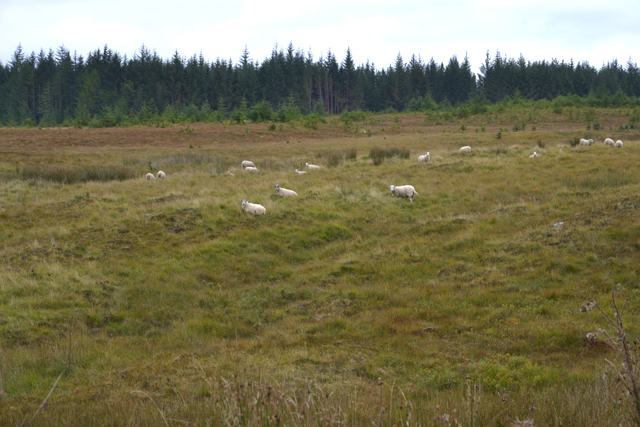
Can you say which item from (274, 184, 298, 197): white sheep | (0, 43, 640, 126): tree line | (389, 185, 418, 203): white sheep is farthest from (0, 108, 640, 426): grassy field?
(0, 43, 640, 126): tree line

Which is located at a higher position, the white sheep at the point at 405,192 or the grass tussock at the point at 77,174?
the grass tussock at the point at 77,174

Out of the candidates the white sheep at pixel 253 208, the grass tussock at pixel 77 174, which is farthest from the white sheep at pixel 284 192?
the grass tussock at pixel 77 174

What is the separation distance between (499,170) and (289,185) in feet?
28.5

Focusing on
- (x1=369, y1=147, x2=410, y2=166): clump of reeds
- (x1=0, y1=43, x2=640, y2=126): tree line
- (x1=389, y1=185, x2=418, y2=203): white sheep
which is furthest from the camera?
(x1=0, y1=43, x2=640, y2=126): tree line

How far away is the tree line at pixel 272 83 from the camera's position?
90.7m

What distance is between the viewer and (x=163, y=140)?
137 feet

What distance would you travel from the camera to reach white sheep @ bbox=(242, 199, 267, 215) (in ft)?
47.1

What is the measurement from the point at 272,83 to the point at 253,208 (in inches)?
3246

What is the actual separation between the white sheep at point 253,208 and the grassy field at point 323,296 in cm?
31

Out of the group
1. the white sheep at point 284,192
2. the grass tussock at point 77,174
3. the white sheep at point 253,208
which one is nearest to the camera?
the white sheep at point 253,208

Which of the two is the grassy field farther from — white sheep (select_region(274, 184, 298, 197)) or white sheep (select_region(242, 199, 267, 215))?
white sheep (select_region(274, 184, 298, 197))

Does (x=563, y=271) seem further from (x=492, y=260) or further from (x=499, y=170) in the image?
(x=499, y=170)

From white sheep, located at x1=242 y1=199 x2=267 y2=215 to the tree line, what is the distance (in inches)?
2920

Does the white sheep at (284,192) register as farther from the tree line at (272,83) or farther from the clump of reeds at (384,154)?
the tree line at (272,83)
